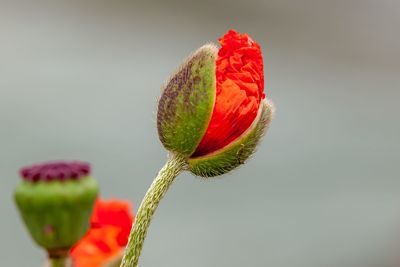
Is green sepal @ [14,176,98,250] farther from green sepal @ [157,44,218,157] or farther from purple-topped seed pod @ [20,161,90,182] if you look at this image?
green sepal @ [157,44,218,157]

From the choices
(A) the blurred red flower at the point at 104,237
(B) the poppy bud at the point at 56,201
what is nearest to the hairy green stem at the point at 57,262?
(B) the poppy bud at the point at 56,201

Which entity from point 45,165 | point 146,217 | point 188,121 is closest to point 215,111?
point 188,121

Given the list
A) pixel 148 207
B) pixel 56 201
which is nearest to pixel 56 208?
pixel 56 201

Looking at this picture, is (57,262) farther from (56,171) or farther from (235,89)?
(235,89)

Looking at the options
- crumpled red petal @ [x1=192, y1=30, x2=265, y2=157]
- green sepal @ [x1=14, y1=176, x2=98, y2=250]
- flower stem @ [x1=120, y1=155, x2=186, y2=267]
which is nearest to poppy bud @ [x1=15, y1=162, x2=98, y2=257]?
green sepal @ [x1=14, y1=176, x2=98, y2=250]

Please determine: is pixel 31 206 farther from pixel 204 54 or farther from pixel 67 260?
pixel 204 54

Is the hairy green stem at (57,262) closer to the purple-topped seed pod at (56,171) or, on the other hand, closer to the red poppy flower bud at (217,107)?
the purple-topped seed pod at (56,171)
